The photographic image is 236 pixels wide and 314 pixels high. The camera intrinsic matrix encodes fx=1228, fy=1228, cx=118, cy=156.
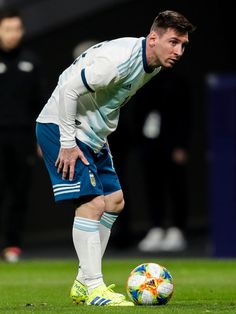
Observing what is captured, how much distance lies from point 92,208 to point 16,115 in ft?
16.1

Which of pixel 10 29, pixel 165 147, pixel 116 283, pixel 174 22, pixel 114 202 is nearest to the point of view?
pixel 174 22

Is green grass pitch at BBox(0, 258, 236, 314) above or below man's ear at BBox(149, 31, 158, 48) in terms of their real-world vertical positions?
below

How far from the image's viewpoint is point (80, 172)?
338 inches

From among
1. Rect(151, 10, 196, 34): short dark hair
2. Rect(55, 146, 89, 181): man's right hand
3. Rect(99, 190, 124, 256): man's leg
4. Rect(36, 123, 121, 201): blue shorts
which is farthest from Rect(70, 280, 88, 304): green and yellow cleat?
Rect(151, 10, 196, 34): short dark hair

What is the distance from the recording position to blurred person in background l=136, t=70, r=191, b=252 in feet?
48.8

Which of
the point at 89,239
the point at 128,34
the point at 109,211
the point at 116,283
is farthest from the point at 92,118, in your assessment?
the point at 128,34

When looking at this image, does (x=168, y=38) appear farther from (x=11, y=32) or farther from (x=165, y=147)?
(x=165, y=147)

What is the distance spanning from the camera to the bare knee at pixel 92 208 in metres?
8.62

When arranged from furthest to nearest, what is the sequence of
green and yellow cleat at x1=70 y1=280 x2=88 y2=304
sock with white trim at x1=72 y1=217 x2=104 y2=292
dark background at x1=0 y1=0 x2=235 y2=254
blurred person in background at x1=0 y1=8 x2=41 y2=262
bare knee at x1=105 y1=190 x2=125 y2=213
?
dark background at x1=0 y1=0 x2=235 y2=254, blurred person in background at x1=0 y1=8 x2=41 y2=262, bare knee at x1=105 y1=190 x2=125 y2=213, green and yellow cleat at x1=70 y1=280 x2=88 y2=304, sock with white trim at x1=72 y1=217 x2=104 y2=292

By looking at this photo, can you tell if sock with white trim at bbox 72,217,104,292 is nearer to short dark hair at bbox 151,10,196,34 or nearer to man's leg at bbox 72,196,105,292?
man's leg at bbox 72,196,105,292

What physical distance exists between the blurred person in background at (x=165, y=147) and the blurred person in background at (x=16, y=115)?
6.35 ft

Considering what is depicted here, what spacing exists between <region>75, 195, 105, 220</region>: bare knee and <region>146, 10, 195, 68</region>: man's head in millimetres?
1056

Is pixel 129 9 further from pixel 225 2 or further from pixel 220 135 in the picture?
pixel 220 135

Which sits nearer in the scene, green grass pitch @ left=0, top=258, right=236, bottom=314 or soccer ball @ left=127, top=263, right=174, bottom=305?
green grass pitch @ left=0, top=258, right=236, bottom=314
